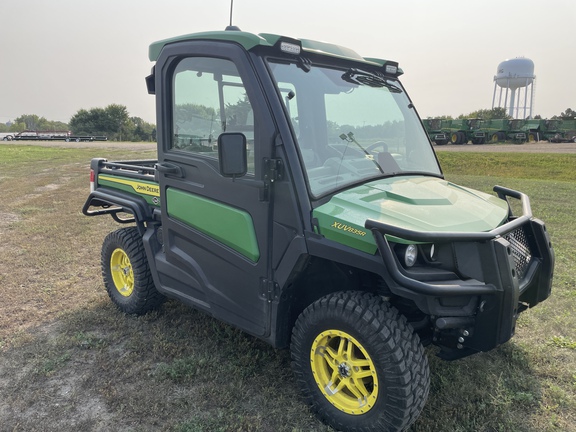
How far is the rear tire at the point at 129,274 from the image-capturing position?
13.6 ft

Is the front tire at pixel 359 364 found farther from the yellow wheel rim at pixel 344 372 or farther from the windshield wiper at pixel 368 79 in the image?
the windshield wiper at pixel 368 79

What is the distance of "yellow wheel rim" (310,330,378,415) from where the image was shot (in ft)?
8.63

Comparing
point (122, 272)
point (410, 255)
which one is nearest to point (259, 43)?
point (410, 255)

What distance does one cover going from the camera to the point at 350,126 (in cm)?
317

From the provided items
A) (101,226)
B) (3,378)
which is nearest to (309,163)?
(3,378)

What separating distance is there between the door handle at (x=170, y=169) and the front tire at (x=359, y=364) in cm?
137

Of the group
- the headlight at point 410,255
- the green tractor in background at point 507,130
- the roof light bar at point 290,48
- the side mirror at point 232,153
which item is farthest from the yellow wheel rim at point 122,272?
the green tractor in background at point 507,130

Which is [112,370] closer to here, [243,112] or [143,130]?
[243,112]

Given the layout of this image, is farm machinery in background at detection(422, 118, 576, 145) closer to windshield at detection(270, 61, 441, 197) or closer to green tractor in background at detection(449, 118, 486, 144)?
green tractor in background at detection(449, 118, 486, 144)

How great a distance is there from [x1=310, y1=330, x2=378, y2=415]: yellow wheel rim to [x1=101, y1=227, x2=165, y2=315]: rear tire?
76.3 inches

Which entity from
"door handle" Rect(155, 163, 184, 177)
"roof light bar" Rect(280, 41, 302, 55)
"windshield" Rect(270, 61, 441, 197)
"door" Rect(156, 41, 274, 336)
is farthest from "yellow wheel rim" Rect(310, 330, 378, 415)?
"roof light bar" Rect(280, 41, 302, 55)

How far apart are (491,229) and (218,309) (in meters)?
1.87

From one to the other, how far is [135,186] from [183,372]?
1815mm

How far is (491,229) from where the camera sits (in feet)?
8.73
